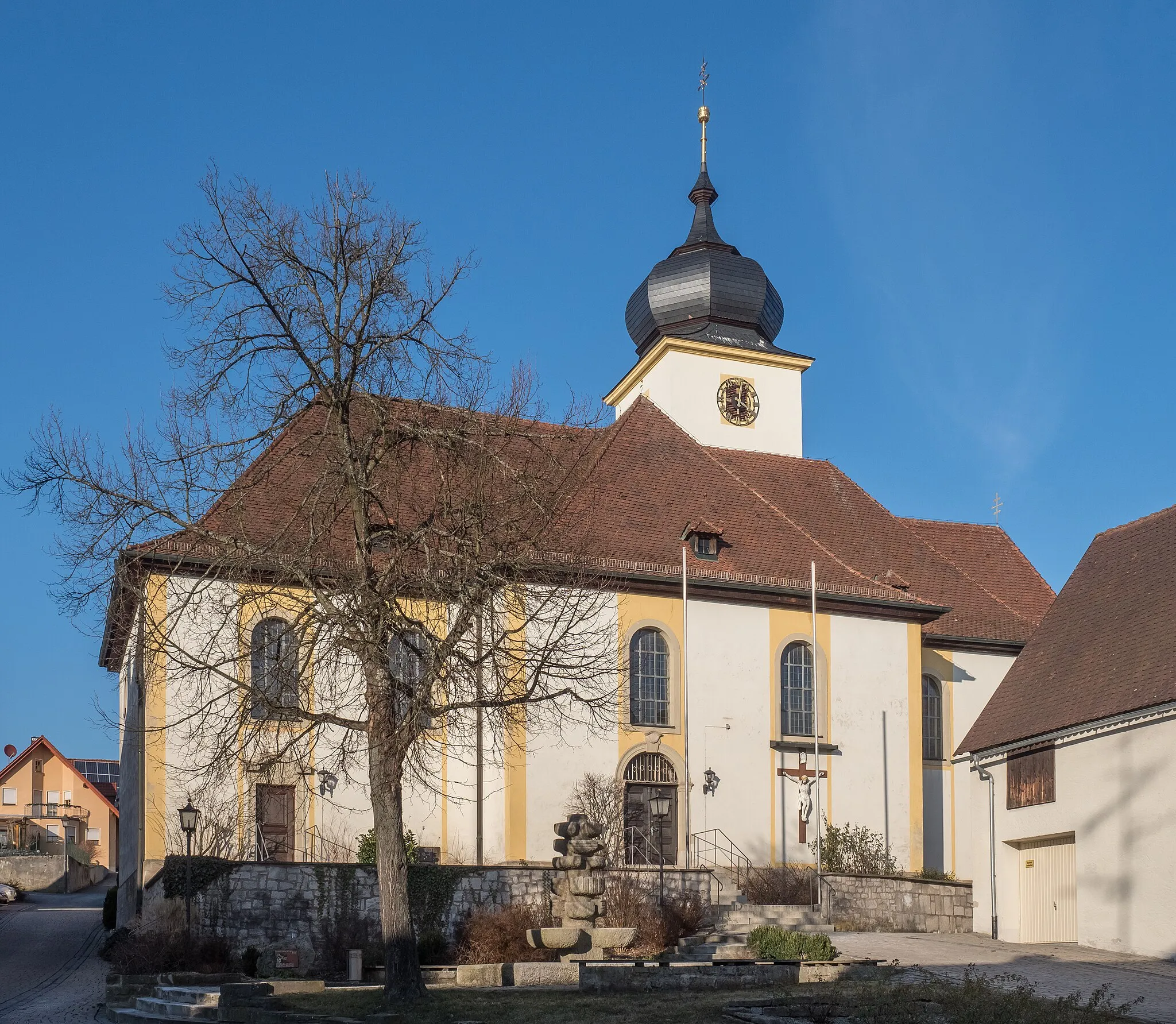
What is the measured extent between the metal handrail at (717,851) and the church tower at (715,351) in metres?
11.8

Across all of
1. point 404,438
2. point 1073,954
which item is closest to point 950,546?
point 1073,954

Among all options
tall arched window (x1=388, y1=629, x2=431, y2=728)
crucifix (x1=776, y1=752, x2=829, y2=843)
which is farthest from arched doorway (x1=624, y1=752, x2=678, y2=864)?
tall arched window (x1=388, y1=629, x2=431, y2=728)

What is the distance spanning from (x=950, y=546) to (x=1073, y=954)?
54.6 feet

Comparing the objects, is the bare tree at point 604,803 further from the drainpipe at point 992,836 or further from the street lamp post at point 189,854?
the street lamp post at point 189,854

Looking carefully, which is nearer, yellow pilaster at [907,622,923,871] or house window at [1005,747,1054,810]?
house window at [1005,747,1054,810]

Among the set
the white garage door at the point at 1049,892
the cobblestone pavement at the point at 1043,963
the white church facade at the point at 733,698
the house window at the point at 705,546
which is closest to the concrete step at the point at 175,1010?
the white church facade at the point at 733,698

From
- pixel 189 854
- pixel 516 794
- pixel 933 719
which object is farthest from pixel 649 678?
pixel 189 854

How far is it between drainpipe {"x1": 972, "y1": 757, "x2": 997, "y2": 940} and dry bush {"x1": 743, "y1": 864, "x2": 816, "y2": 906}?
2.98m

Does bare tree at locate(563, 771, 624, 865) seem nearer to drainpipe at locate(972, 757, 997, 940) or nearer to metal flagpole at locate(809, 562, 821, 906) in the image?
metal flagpole at locate(809, 562, 821, 906)

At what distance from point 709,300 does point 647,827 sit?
16.1m

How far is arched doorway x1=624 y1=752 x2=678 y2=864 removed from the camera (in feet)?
90.3

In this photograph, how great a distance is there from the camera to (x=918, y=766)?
30.2 m

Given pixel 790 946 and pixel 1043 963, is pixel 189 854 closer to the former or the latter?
pixel 790 946

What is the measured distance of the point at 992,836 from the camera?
2575cm
